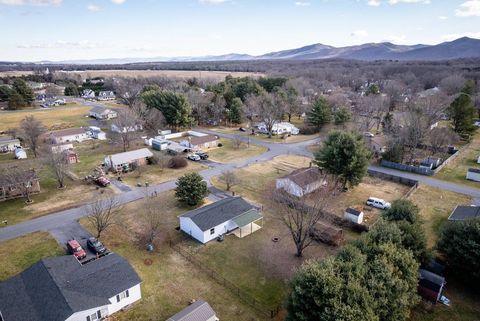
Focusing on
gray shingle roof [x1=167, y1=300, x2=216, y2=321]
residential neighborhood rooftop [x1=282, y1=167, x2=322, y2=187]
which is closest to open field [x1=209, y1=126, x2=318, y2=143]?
residential neighborhood rooftop [x1=282, y1=167, x2=322, y2=187]

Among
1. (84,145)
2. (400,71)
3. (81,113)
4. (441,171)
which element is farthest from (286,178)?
(400,71)

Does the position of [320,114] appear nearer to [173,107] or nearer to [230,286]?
[173,107]

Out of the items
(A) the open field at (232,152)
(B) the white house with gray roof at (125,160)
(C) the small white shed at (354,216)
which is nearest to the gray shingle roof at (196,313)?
(C) the small white shed at (354,216)

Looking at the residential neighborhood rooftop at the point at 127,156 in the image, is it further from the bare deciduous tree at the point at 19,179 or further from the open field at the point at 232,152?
the open field at the point at 232,152

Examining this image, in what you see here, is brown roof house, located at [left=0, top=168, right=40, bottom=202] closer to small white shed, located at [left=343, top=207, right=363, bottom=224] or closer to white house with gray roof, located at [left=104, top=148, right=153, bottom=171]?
white house with gray roof, located at [left=104, top=148, right=153, bottom=171]

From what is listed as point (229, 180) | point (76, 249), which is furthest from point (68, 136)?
point (76, 249)

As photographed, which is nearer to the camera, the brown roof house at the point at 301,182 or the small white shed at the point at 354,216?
the small white shed at the point at 354,216

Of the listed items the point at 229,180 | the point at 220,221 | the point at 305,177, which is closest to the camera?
the point at 220,221
